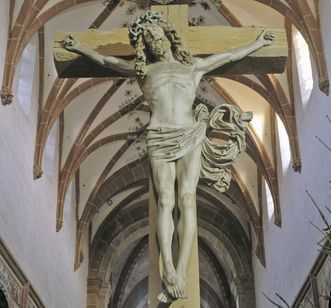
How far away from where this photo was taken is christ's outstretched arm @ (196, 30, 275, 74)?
3.94 meters

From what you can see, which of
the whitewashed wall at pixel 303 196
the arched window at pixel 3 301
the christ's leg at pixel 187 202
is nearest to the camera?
the christ's leg at pixel 187 202

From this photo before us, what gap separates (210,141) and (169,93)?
0.30 meters

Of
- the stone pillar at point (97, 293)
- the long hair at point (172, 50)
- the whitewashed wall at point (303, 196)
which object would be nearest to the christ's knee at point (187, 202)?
the long hair at point (172, 50)

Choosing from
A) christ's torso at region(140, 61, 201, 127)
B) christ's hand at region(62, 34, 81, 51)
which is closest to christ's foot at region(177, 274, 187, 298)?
christ's torso at region(140, 61, 201, 127)

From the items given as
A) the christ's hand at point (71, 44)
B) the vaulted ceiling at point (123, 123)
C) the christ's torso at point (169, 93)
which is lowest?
the christ's torso at point (169, 93)

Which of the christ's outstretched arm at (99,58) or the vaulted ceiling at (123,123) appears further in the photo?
the vaulted ceiling at (123,123)

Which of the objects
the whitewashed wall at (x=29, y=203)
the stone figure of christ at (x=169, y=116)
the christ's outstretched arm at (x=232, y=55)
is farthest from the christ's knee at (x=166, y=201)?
the whitewashed wall at (x=29, y=203)

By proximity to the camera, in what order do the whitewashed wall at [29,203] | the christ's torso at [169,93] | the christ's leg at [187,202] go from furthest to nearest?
the whitewashed wall at [29,203], the christ's torso at [169,93], the christ's leg at [187,202]

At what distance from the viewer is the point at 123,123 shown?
72.9 feet

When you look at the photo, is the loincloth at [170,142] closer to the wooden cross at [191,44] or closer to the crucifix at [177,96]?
the crucifix at [177,96]

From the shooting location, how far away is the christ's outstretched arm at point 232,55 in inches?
155

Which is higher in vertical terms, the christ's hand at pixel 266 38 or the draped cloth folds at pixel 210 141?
the christ's hand at pixel 266 38

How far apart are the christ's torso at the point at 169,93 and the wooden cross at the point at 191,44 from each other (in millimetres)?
332

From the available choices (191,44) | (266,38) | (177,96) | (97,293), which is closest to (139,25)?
(177,96)
